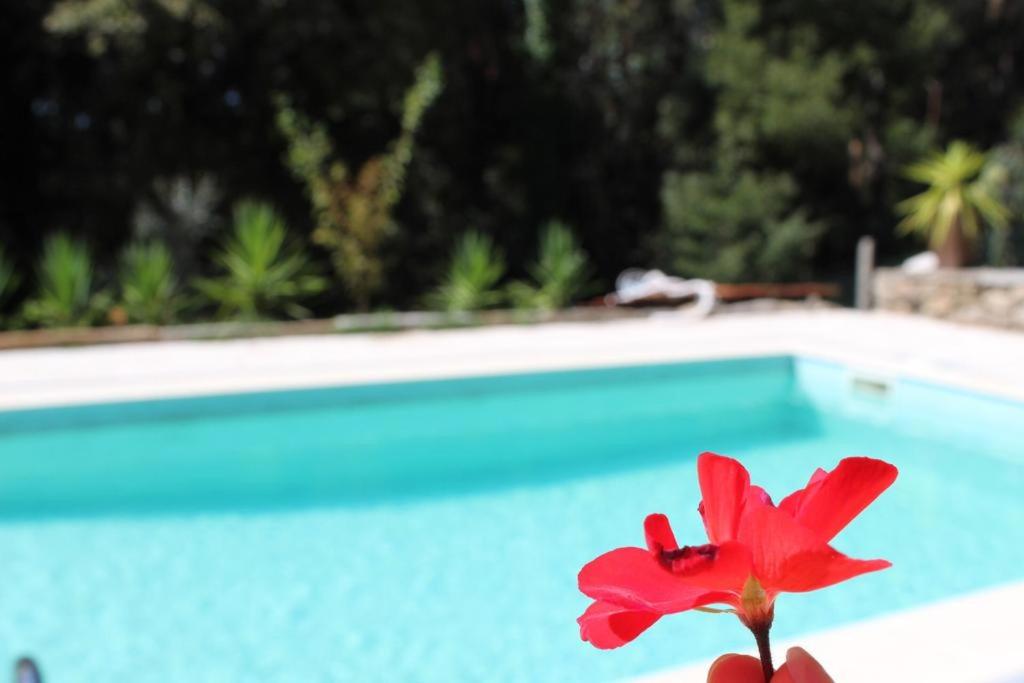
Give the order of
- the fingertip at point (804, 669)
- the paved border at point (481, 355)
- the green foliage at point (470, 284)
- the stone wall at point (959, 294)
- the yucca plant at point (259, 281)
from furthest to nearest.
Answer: the green foliage at point (470, 284) → the yucca plant at point (259, 281) → the stone wall at point (959, 294) → the paved border at point (481, 355) → the fingertip at point (804, 669)

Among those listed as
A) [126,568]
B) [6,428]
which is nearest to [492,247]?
[6,428]

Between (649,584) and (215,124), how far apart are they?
10527mm

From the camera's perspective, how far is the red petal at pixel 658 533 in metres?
0.66

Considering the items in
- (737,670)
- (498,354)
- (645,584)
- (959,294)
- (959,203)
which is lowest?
(959,294)

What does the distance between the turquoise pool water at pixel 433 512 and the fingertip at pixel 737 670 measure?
214 cm

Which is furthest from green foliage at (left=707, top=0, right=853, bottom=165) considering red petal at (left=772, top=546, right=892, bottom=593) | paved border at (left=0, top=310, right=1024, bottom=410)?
red petal at (left=772, top=546, right=892, bottom=593)

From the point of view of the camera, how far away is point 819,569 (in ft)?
2.05

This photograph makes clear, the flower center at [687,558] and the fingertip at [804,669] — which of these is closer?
the flower center at [687,558]

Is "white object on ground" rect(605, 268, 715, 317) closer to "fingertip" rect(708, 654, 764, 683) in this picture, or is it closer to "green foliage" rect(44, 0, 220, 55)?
"green foliage" rect(44, 0, 220, 55)

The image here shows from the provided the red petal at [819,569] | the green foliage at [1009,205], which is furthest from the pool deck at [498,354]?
the red petal at [819,569]

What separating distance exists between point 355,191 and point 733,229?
4551 millimetres

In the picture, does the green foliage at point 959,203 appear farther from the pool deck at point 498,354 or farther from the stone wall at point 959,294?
the pool deck at point 498,354

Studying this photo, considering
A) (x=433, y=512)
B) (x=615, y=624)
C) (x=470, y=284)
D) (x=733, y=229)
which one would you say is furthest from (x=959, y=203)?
(x=615, y=624)

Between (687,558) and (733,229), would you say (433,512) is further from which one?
(733,229)
